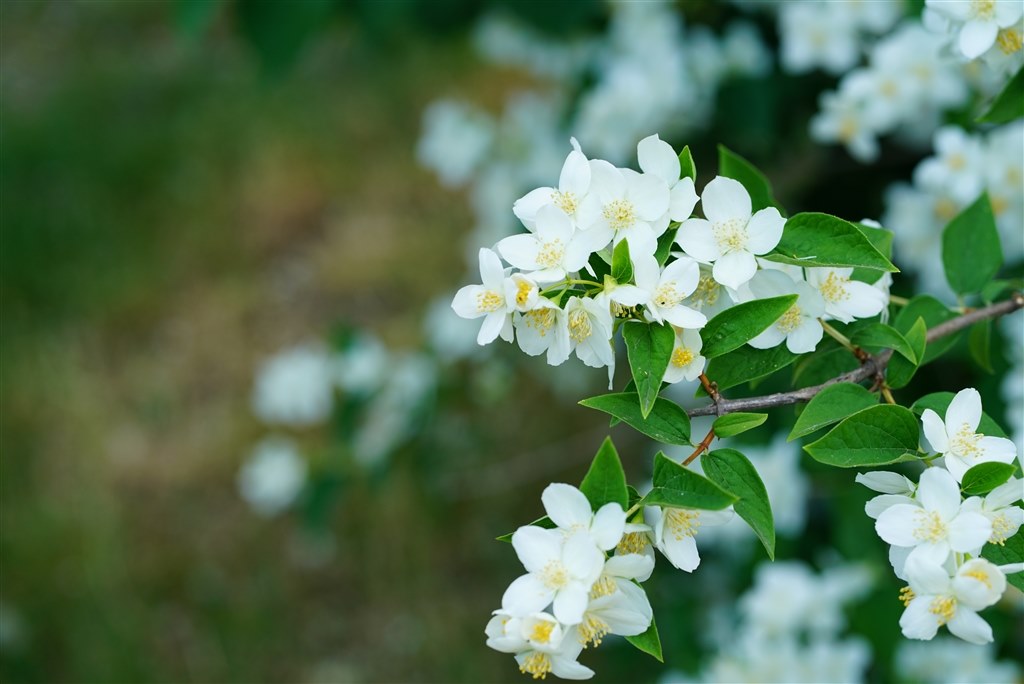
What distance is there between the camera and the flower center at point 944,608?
2.47ft

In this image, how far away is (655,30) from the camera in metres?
1.99

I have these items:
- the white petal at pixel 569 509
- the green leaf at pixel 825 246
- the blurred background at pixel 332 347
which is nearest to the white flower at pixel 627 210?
the green leaf at pixel 825 246

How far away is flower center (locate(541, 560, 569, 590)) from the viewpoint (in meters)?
0.77

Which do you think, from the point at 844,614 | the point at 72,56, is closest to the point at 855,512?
the point at 844,614

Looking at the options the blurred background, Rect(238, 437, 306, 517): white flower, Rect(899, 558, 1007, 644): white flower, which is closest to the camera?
Rect(899, 558, 1007, 644): white flower

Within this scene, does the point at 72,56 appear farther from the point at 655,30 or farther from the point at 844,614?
the point at 844,614

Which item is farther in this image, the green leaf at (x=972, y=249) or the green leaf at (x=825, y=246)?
the green leaf at (x=972, y=249)

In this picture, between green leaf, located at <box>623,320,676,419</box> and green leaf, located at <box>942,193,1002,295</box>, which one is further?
green leaf, located at <box>942,193,1002,295</box>

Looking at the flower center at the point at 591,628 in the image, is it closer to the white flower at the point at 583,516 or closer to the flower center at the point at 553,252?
the white flower at the point at 583,516

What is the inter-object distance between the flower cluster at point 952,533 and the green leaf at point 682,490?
0.43 ft

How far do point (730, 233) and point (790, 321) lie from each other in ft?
0.33

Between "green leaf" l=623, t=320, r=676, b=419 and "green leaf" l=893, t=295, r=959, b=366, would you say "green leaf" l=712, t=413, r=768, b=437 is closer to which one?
"green leaf" l=623, t=320, r=676, b=419

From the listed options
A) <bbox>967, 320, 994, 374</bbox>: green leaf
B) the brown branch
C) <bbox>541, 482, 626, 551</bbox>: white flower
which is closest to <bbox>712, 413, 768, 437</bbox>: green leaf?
the brown branch

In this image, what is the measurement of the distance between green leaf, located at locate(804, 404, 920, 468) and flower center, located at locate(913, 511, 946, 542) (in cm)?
5
